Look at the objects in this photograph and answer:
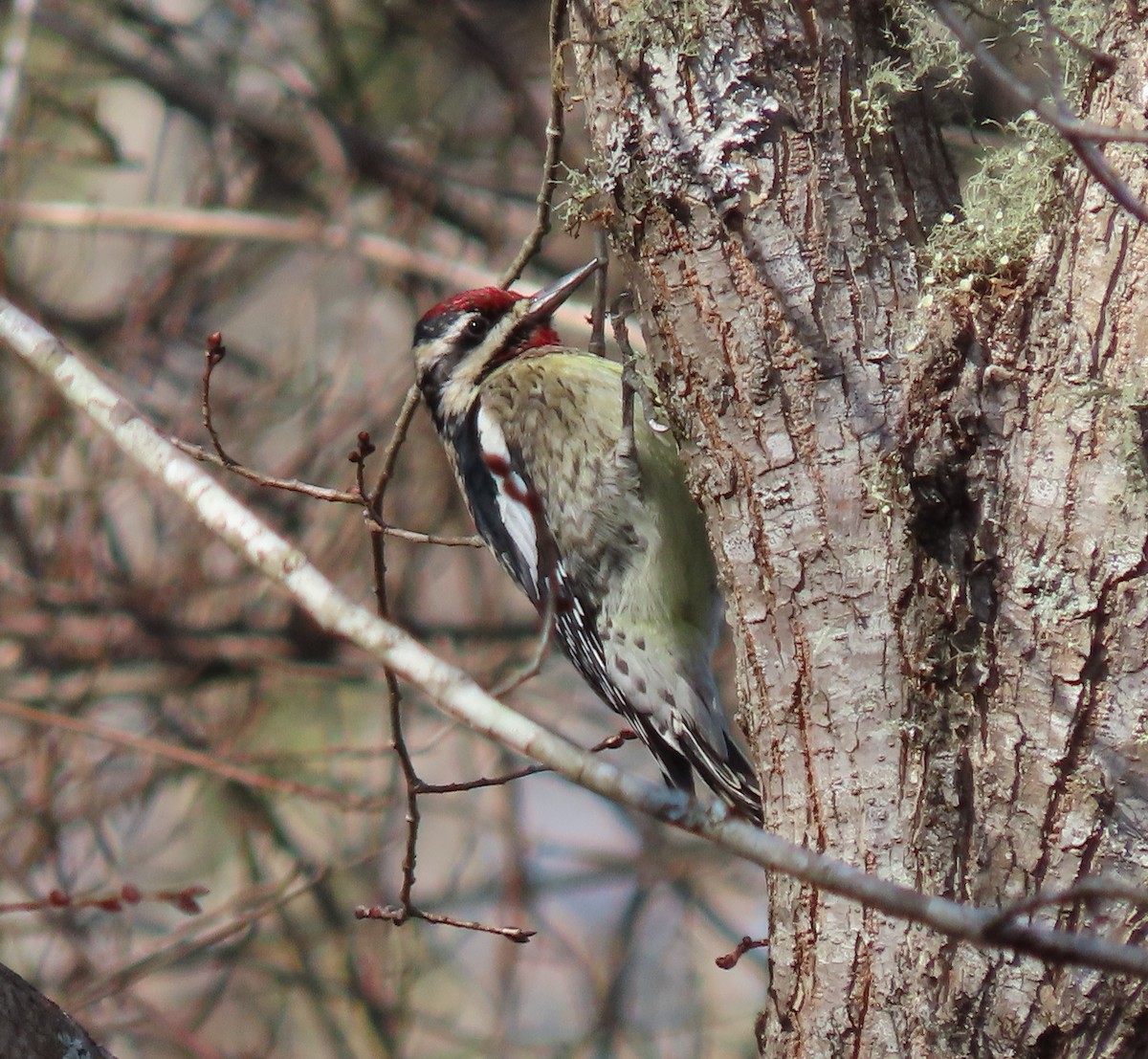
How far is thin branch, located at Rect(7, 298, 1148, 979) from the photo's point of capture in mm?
1307

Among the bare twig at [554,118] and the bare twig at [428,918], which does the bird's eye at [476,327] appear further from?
the bare twig at [428,918]

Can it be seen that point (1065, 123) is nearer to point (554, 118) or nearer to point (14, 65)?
point (554, 118)

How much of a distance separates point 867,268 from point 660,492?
126cm

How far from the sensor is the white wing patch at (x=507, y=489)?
12.0 feet

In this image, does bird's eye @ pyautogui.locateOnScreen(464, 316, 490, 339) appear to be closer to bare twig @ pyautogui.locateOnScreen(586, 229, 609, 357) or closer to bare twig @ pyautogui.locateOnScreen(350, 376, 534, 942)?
bare twig @ pyautogui.locateOnScreen(586, 229, 609, 357)

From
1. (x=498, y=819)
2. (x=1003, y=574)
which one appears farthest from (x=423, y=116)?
(x=1003, y=574)

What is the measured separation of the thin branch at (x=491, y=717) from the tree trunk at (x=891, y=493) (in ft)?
0.72

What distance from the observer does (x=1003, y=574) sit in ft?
6.91

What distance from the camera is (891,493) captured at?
2.22 metres

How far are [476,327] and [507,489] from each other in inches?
21.0

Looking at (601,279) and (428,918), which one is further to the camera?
(601,279)

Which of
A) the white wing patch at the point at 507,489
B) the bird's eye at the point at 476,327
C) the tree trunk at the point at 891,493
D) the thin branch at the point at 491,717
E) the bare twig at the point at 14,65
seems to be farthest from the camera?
the bare twig at the point at 14,65

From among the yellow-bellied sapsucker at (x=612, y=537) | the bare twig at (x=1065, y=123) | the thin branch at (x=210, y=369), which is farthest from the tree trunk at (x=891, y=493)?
the yellow-bellied sapsucker at (x=612, y=537)

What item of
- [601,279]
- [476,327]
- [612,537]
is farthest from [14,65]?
[601,279]
